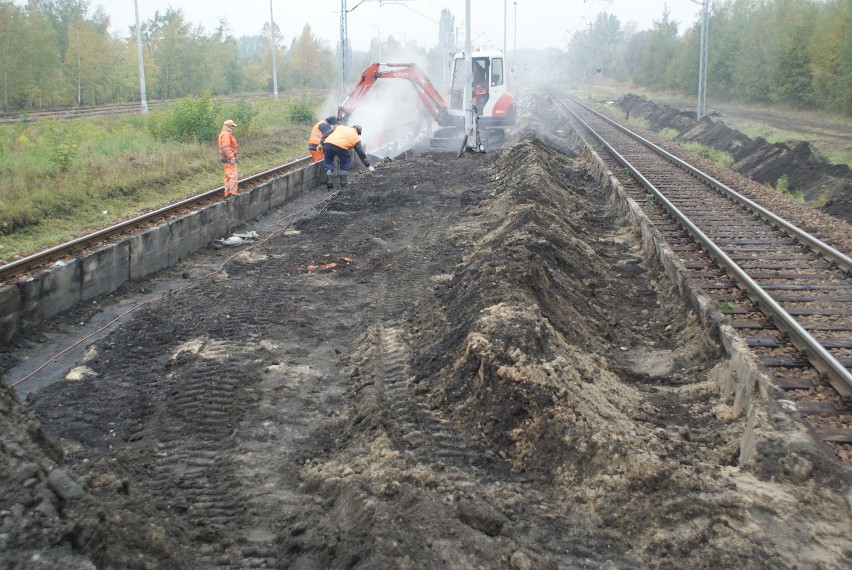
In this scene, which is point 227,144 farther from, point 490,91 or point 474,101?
point 490,91

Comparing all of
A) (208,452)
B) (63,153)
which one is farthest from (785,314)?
(63,153)

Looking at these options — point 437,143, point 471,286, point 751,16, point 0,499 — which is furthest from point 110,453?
point 751,16

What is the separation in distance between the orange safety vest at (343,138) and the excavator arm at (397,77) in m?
2.62

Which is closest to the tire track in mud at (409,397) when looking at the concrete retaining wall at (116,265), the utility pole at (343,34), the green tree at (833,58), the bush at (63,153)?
the concrete retaining wall at (116,265)

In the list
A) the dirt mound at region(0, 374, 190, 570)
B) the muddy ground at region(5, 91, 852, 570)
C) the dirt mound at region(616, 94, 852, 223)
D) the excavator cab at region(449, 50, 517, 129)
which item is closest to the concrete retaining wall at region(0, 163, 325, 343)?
the muddy ground at region(5, 91, 852, 570)

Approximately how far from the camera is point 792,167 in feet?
60.1

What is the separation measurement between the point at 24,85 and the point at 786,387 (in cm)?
5068

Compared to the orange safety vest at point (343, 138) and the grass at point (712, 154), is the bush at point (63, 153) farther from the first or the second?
the grass at point (712, 154)

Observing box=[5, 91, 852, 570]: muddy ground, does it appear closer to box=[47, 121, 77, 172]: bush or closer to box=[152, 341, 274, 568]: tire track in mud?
box=[152, 341, 274, 568]: tire track in mud

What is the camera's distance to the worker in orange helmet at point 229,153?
545 inches

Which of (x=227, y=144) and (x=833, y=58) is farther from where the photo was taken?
(x=833, y=58)

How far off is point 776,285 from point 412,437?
19.3 ft

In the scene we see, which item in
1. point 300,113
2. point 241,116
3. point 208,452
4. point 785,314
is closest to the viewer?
point 208,452

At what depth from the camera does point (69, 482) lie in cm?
383
